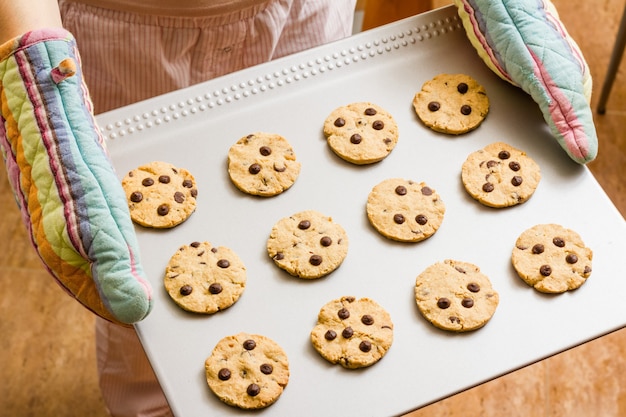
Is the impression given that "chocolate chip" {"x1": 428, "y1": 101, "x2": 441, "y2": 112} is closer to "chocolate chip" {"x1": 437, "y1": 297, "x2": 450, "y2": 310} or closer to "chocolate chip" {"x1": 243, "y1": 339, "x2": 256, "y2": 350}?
"chocolate chip" {"x1": 437, "y1": 297, "x2": 450, "y2": 310}

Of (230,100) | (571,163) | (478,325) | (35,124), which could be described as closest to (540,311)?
(478,325)

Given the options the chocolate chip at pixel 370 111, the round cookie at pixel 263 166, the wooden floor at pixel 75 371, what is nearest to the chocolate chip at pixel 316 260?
the round cookie at pixel 263 166

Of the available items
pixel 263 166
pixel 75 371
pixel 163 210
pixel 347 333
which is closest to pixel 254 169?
pixel 263 166

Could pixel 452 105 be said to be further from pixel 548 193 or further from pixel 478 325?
pixel 478 325

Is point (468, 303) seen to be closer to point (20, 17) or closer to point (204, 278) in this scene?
Answer: point (204, 278)

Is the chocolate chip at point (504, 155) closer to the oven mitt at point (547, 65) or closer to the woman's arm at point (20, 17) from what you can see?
the oven mitt at point (547, 65)

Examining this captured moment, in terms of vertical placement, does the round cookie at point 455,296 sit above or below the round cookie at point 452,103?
below
